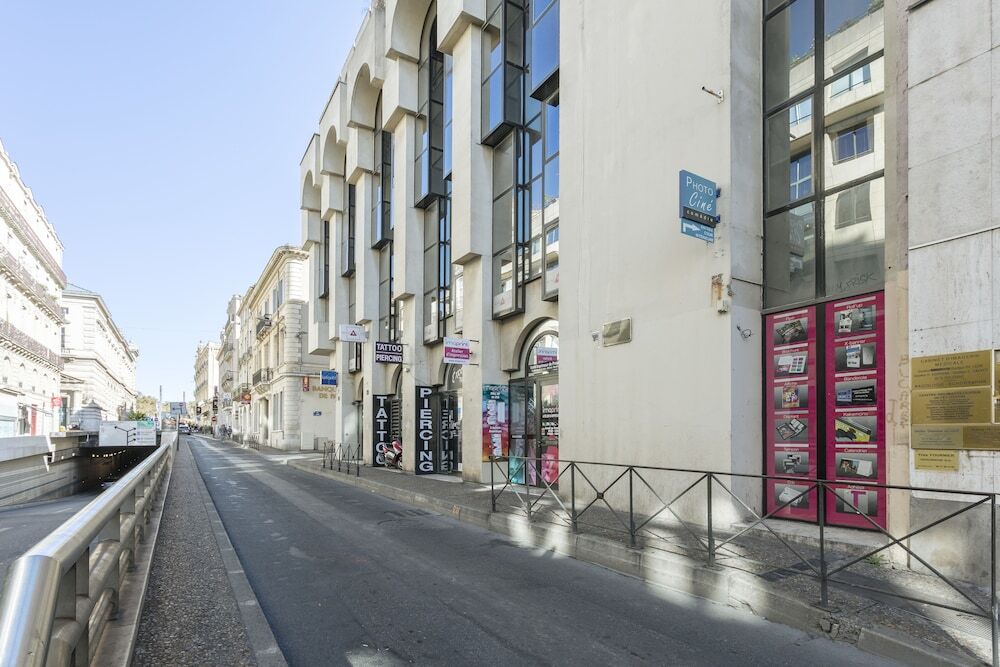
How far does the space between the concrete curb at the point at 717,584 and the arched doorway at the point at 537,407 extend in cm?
371

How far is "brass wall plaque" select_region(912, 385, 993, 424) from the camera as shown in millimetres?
5676

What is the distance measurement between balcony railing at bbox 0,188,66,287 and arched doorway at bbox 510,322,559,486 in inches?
1333

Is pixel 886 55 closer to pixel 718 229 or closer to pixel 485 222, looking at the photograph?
pixel 718 229

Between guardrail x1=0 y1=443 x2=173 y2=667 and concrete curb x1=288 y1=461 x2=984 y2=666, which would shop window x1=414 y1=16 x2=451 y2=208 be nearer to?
concrete curb x1=288 y1=461 x2=984 y2=666

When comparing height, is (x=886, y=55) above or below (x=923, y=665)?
above

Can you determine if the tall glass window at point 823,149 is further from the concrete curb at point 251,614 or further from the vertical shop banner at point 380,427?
the vertical shop banner at point 380,427

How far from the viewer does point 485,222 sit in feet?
50.4

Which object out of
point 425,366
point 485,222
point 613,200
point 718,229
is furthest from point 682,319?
point 425,366

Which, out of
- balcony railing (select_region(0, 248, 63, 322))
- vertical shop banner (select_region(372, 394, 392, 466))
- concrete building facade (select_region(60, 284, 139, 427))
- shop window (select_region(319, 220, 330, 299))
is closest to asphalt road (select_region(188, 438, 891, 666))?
vertical shop banner (select_region(372, 394, 392, 466))

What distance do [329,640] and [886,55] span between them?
849 cm

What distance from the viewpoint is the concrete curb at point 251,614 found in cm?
419

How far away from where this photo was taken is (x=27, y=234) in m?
37.9

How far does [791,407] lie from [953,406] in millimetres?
2289

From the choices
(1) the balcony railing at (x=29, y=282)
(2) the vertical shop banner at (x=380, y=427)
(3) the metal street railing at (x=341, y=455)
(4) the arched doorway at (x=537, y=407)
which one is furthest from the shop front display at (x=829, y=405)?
(1) the balcony railing at (x=29, y=282)
